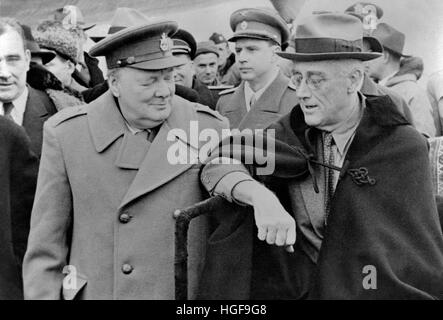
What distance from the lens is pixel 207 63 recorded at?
21.8 ft

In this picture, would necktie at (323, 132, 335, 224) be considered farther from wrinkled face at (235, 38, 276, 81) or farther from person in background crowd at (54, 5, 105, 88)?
person in background crowd at (54, 5, 105, 88)

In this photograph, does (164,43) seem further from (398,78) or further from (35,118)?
(398,78)

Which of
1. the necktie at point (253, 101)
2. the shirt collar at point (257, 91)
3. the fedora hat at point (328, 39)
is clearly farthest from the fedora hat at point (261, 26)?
the fedora hat at point (328, 39)

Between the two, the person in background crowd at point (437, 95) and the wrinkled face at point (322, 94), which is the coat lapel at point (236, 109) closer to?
the person in background crowd at point (437, 95)

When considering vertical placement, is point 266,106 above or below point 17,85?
below

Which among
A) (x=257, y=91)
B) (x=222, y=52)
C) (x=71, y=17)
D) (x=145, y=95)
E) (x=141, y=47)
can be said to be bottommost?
(x=222, y=52)

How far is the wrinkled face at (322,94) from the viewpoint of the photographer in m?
3.26

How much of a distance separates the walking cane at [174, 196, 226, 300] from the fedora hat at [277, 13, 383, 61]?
0.72m

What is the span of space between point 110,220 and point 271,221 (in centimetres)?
75

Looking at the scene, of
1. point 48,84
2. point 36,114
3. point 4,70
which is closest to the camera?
point 4,70

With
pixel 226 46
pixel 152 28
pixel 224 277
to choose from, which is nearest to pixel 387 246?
pixel 224 277

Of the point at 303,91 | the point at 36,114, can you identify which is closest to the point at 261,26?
the point at 36,114

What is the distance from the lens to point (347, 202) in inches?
122
